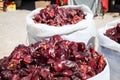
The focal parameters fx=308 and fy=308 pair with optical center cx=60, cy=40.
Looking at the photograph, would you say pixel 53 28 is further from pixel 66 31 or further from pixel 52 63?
pixel 52 63

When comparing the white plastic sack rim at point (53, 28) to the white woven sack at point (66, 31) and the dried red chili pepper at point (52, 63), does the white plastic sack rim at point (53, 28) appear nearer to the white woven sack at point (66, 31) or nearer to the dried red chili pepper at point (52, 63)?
the white woven sack at point (66, 31)

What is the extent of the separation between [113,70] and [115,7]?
4.95 meters

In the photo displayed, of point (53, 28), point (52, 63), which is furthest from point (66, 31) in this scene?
point (52, 63)

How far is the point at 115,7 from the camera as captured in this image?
804cm

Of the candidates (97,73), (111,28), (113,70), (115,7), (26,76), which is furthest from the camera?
(115,7)

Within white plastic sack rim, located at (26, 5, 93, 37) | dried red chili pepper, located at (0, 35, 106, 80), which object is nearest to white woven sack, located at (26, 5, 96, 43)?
white plastic sack rim, located at (26, 5, 93, 37)

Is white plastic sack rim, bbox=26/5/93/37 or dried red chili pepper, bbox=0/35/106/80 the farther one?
white plastic sack rim, bbox=26/5/93/37

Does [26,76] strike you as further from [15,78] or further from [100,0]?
[100,0]

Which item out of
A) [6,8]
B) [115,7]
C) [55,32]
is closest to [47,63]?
[55,32]

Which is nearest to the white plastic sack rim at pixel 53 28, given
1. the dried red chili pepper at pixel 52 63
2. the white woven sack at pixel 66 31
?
the white woven sack at pixel 66 31

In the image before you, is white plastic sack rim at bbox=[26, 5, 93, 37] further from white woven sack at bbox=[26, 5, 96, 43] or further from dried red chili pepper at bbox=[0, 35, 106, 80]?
dried red chili pepper at bbox=[0, 35, 106, 80]

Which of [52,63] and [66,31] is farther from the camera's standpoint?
[66,31]

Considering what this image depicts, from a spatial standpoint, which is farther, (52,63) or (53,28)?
(53,28)

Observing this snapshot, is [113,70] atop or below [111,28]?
below
